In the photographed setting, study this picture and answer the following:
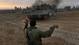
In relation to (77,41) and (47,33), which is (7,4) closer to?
(47,33)

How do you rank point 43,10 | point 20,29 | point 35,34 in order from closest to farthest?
point 35,34 → point 43,10 → point 20,29

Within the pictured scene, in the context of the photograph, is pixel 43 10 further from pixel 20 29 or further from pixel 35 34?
pixel 20 29

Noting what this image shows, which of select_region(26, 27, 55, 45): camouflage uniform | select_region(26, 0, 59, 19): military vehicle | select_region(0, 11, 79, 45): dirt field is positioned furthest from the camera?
select_region(0, 11, 79, 45): dirt field

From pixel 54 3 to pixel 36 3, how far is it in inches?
10.8

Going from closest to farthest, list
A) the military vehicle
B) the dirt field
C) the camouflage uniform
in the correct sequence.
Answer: the camouflage uniform
the military vehicle
the dirt field

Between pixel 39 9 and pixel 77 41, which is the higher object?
pixel 39 9

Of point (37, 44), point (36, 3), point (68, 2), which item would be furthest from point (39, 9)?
point (37, 44)

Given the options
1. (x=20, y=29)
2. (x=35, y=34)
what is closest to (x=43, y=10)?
(x=35, y=34)

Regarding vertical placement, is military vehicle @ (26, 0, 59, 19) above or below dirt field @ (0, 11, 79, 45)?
above

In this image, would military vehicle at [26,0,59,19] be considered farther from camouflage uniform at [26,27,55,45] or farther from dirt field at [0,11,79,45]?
dirt field at [0,11,79,45]

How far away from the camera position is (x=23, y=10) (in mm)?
3658

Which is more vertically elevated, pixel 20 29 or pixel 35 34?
pixel 35 34

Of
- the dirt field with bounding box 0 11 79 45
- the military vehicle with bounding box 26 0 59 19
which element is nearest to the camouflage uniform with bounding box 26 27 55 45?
the military vehicle with bounding box 26 0 59 19

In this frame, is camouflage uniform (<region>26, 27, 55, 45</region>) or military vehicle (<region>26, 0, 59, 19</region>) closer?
camouflage uniform (<region>26, 27, 55, 45</region>)
